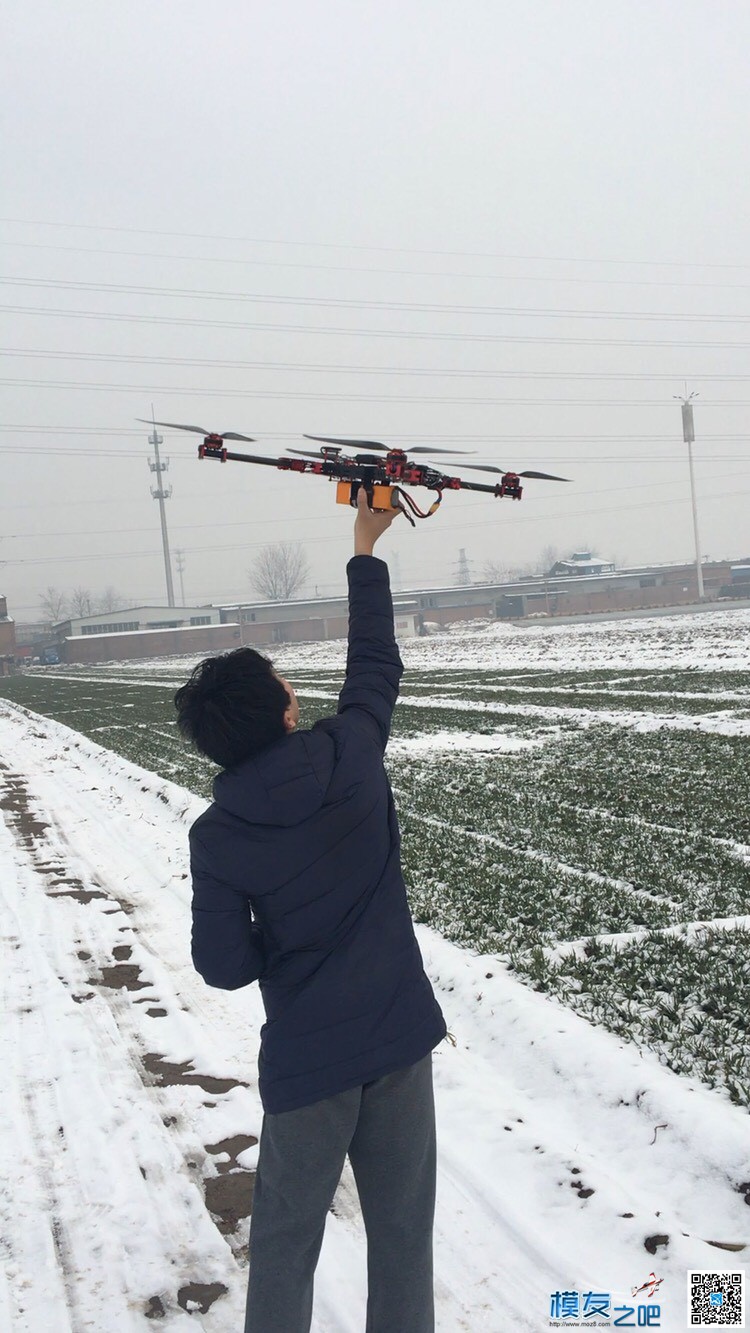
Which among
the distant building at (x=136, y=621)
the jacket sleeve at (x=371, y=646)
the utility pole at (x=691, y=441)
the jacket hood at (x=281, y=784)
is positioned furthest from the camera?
the distant building at (x=136, y=621)

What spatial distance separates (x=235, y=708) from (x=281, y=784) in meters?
0.21

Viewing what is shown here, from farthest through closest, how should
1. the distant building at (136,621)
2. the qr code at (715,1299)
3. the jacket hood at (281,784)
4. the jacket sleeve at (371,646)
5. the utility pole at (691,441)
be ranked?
the distant building at (136,621), the utility pole at (691,441), the qr code at (715,1299), the jacket sleeve at (371,646), the jacket hood at (281,784)

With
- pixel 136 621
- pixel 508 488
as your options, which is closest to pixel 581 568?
pixel 136 621

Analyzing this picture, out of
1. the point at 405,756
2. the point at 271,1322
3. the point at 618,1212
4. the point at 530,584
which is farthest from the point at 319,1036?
the point at 530,584

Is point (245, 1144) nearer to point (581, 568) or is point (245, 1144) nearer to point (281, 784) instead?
point (281, 784)

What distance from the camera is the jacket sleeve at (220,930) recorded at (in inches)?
94.3

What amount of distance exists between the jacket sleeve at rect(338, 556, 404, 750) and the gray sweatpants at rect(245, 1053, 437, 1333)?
0.92 m

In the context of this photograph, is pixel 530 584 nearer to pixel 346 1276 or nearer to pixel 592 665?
pixel 592 665

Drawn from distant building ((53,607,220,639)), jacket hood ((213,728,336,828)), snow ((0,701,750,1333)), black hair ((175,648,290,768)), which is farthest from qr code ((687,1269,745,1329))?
distant building ((53,607,220,639))

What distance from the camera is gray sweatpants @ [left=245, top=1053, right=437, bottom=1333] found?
2375mm

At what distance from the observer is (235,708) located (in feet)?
7.90

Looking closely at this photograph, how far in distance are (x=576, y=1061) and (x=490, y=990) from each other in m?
1.04

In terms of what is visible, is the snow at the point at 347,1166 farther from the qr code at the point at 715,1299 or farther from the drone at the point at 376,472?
the drone at the point at 376,472

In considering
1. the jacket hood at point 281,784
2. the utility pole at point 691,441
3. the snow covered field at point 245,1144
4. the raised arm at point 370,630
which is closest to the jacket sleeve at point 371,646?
the raised arm at point 370,630
